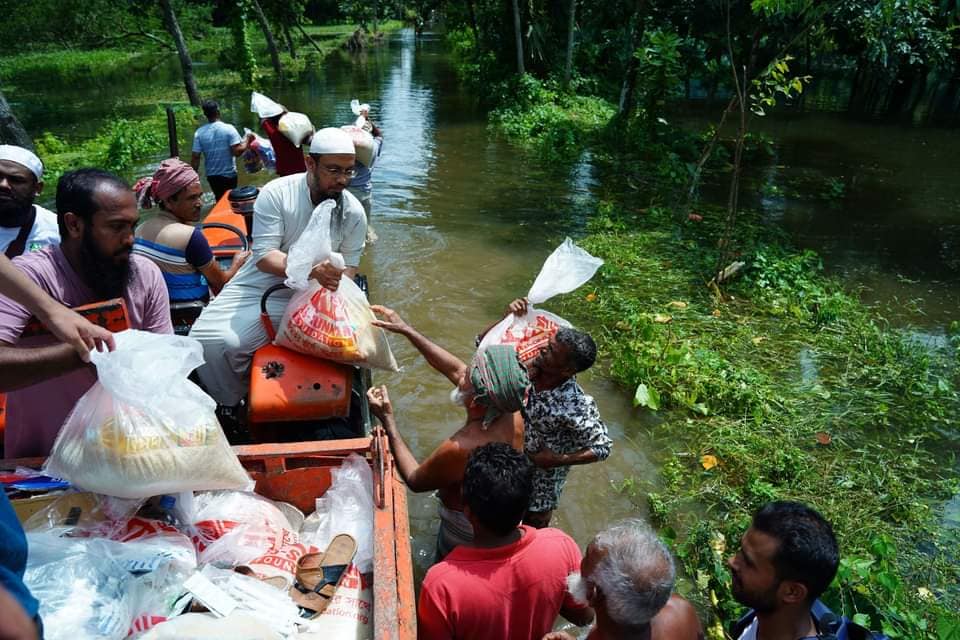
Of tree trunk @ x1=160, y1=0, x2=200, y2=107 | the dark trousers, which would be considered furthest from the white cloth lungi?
tree trunk @ x1=160, y1=0, x2=200, y2=107

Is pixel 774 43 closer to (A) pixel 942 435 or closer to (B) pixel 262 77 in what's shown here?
(A) pixel 942 435

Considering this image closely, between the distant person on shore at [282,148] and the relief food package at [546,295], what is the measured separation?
442cm

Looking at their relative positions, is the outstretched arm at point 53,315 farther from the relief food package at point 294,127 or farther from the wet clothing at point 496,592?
the relief food package at point 294,127

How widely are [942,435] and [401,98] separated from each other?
1880cm

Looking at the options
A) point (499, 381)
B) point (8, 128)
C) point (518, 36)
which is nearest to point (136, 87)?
point (518, 36)

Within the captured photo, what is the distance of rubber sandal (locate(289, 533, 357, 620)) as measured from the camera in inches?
80.7

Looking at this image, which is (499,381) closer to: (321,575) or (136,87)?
(321,575)

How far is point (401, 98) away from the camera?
66.3 ft

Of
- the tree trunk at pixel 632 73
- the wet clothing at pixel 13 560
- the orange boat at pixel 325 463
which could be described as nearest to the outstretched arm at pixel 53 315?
the orange boat at pixel 325 463

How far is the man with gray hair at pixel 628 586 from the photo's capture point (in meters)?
1.75

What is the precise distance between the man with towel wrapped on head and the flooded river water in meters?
1.06

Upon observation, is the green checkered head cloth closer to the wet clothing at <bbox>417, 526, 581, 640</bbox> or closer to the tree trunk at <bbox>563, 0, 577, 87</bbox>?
the wet clothing at <bbox>417, 526, 581, 640</bbox>

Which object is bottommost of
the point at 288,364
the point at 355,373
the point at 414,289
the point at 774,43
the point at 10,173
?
the point at 414,289

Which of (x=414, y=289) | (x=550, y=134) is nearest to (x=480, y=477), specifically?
(x=414, y=289)
